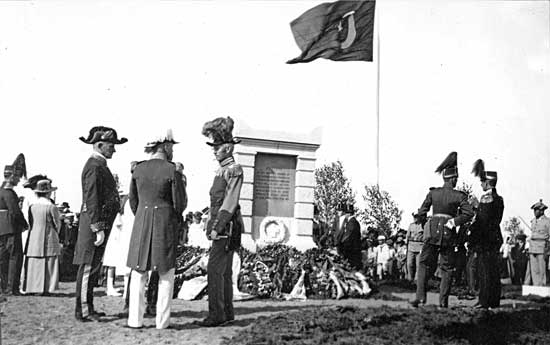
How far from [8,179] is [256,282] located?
162 inches

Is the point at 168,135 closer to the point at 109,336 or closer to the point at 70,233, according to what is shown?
the point at 109,336

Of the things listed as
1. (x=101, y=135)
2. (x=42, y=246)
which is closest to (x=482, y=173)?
(x=101, y=135)

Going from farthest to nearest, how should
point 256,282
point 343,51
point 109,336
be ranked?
point 256,282 < point 343,51 < point 109,336

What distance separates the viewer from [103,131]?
21.2 feet

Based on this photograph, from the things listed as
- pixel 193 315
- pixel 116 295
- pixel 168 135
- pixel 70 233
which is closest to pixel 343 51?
pixel 168 135

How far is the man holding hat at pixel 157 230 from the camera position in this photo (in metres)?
5.72

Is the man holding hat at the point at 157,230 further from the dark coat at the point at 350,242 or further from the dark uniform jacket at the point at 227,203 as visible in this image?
the dark coat at the point at 350,242

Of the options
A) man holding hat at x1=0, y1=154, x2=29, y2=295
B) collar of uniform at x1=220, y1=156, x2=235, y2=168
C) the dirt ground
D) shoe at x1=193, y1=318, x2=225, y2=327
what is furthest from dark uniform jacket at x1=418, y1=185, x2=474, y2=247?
man holding hat at x1=0, y1=154, x2=29, y2=295

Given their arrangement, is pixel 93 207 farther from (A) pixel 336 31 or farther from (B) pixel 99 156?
(A) pixel 336 31

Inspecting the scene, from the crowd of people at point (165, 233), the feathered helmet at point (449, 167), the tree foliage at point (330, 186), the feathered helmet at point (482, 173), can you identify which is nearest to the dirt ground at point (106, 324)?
the crowd of people at point (165, 233)

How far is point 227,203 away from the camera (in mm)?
6012

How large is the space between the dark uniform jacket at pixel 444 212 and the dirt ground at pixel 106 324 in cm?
207

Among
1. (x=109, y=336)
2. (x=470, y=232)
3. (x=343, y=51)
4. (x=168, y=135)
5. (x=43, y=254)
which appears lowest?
(x=109, y=336)

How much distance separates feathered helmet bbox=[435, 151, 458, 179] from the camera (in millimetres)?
8016
